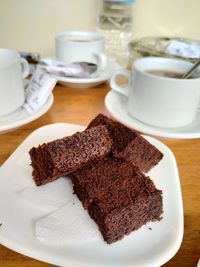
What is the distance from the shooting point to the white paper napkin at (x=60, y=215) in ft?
1.24

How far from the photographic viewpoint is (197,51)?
0.96 metres

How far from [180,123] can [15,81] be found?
44cm

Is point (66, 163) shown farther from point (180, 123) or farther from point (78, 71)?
point (78, 71)

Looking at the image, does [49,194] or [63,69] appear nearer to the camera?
[49,194]

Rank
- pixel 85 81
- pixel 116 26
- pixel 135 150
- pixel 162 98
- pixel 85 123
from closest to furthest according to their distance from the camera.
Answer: pixel 135 150 → pixel 162 98 → pixel 85 123 → pixel 85 81 → pixel 116 26

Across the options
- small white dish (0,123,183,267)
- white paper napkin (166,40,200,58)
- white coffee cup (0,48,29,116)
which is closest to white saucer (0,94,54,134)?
white coffee cup (0,48,29,116)

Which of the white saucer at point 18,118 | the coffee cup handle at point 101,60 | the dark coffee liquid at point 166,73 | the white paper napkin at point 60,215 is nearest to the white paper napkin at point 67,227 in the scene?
the white paper napkin at point 60,215

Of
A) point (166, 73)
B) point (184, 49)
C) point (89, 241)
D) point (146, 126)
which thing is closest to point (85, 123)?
point (146, 126)

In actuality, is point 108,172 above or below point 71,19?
below

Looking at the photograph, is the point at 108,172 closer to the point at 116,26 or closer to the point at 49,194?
the point at 49,194

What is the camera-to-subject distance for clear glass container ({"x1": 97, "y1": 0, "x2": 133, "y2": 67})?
107 cm

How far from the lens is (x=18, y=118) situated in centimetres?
67

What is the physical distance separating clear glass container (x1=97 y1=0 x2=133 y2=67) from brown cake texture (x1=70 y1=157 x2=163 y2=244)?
0.77 meters

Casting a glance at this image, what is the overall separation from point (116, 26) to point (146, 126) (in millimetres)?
664
